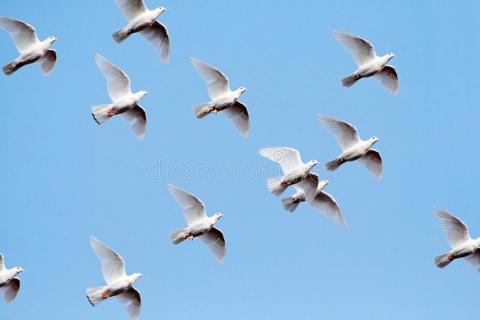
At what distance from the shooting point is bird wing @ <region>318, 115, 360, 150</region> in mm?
40500

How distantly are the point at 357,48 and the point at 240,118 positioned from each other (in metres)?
4.27

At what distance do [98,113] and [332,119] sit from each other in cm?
708

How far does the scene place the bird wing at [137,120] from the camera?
4144 centimetres

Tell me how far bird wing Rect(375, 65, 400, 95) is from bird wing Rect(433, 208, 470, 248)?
14.4 feet

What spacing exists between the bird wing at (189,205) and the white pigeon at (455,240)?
6.99m

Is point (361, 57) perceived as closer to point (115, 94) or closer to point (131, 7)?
point (131, 7)

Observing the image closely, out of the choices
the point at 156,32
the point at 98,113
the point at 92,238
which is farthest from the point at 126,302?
the point at 156,32

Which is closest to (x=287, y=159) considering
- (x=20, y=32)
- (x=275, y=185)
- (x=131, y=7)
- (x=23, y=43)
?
(x=275, y=185)

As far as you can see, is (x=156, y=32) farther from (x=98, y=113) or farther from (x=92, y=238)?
(x=92, y=238)

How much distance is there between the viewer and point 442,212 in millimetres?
39844

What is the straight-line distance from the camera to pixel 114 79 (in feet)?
133

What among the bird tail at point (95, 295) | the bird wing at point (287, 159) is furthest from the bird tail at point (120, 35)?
the bird tail at point (95, 295)

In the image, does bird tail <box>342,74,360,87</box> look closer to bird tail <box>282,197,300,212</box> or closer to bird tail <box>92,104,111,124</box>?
bird tail <box>282,197,300,212</box>

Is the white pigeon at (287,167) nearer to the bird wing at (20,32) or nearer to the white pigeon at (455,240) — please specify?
the white pigeon at (455,240)
